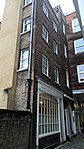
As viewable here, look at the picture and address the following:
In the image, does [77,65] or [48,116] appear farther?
[77,65]

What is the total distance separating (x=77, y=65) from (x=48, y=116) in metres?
→ 8.96

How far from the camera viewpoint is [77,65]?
16531mm

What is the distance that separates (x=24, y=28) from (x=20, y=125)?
7318mm

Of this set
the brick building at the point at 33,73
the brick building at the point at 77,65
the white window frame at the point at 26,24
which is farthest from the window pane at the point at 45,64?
the brick building at the point at 77,65

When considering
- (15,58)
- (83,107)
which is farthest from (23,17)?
(83,107)

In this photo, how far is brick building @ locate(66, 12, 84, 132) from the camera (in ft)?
52.0

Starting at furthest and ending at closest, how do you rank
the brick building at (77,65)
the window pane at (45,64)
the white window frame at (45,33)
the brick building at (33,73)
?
1. the brick building at (77,65)
2. the white window frame at (45,33)
3. the window pane at (45,64)
4. the brick building at (33,73)

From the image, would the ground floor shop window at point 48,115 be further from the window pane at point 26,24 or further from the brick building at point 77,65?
the brick building at point 77,65

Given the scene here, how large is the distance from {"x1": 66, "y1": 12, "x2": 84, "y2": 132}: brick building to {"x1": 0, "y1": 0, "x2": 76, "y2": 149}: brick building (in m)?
3.80

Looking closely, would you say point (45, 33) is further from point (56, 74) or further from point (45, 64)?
point (56, 74)

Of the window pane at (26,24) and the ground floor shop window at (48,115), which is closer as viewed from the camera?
the ground floor shop window at (48,115)

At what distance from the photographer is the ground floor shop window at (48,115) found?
849cm

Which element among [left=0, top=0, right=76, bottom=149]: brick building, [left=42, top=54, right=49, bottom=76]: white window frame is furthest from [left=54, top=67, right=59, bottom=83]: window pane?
[left=42, top=54, right=49, bottom=76]: white window frame

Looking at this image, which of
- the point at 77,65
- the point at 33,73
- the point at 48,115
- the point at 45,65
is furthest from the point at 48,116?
the point at 77,65
